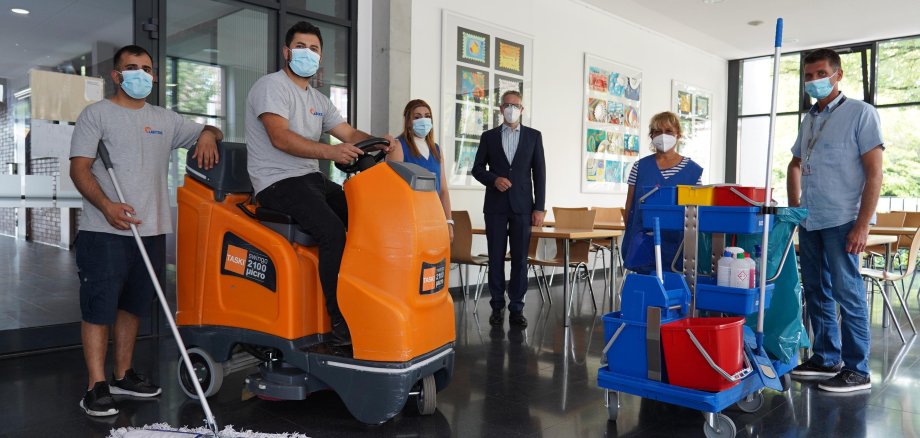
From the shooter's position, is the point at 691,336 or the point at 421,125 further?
the point at 421,125

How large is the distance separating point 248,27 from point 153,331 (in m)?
2.21

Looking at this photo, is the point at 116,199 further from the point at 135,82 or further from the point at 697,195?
the point at 697,195

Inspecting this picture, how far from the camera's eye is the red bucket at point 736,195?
2.66 meters

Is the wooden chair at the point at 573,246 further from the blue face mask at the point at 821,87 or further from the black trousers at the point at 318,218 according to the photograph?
the black trousers at the point at 318,218

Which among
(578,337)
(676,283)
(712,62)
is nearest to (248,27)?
(578,337)

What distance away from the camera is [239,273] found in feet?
8.80

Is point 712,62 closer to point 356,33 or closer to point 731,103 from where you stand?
A: point 731,103

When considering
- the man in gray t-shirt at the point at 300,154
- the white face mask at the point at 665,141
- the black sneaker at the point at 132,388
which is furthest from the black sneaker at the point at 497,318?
the black sneaker at the point at 132,388

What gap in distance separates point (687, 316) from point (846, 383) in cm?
108

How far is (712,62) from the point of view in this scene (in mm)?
10281

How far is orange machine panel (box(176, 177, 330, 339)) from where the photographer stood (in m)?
2.57

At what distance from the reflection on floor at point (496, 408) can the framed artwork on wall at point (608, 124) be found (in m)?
4.36

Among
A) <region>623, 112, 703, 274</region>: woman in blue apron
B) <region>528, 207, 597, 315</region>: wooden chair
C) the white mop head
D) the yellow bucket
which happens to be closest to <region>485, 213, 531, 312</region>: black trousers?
<region>528, 207, 597, 315</region>: wooden chair

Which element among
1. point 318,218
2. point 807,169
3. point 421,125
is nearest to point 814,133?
point 807,169
